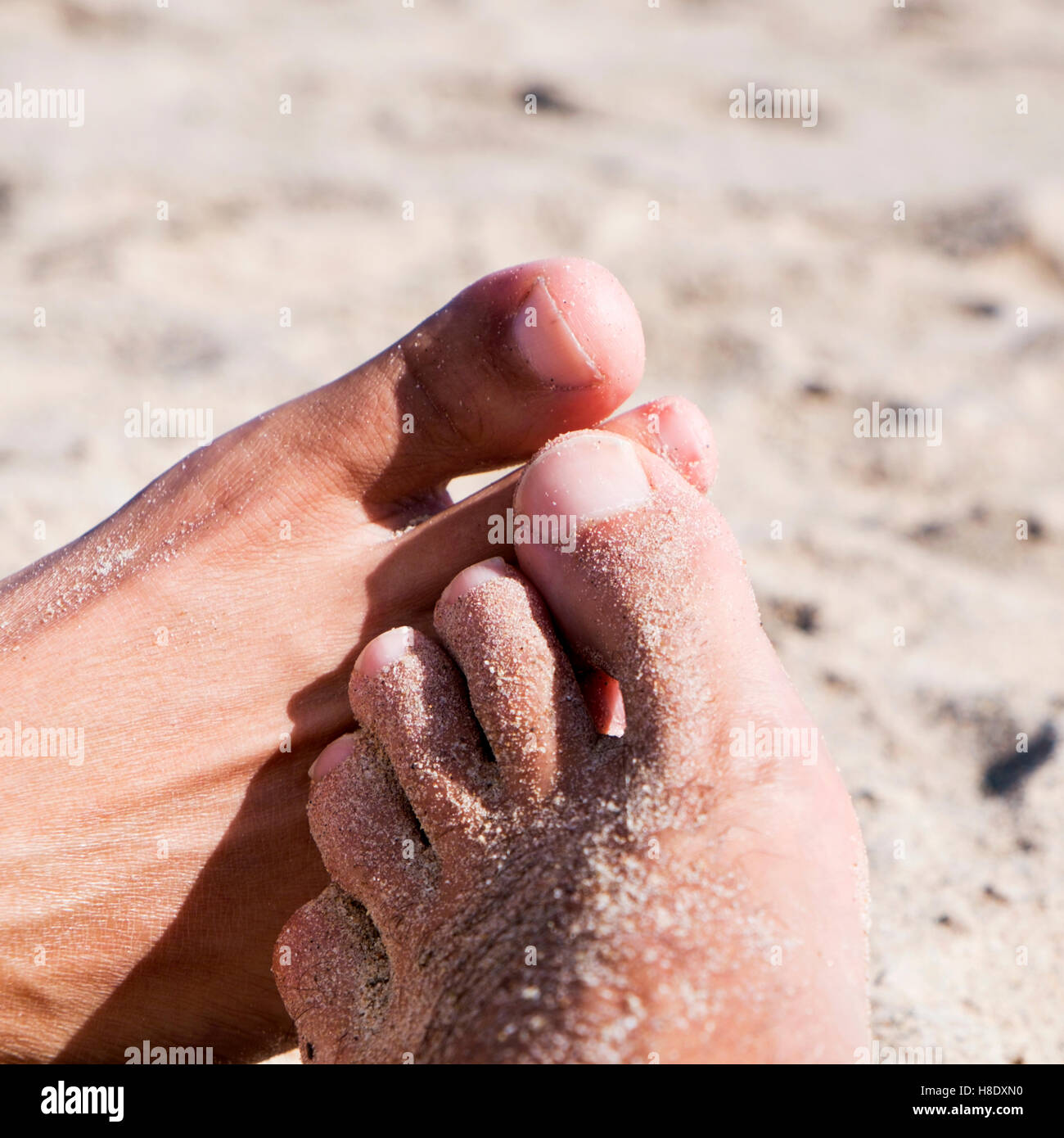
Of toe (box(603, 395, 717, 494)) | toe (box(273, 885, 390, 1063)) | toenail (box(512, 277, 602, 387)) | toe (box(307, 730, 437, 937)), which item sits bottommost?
toe (box(273, 885, 390, 1063))

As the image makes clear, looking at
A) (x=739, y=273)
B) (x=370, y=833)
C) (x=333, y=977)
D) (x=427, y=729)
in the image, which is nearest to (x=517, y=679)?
(x=427, y=729)

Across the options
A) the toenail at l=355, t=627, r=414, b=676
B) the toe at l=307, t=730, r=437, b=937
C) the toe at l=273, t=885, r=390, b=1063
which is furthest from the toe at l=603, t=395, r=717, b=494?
the toe at l=273, t=885, r=390, b=1063

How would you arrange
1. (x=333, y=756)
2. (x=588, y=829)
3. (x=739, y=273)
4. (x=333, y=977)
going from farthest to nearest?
1. (x=739, y=273)
2. (x=333, y=756)
3. (x=333, y=977)
4. (x=588, y=829)

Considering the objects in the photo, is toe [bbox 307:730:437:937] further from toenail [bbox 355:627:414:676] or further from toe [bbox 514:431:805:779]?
A: toe [bbox 514:431:805:779]

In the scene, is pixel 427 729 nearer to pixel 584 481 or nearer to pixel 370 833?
pixel 370 833

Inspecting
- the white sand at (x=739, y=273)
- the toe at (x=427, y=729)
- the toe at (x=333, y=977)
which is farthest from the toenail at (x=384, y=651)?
the white sand at (x=739, y=273)

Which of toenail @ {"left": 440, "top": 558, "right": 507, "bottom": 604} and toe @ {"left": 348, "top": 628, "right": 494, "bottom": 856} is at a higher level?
toenail @ {"left": 440, "top": 558, "right": 507, "bottom": 604}

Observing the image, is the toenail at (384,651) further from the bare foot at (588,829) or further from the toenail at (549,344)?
the toenail at (549,344)
